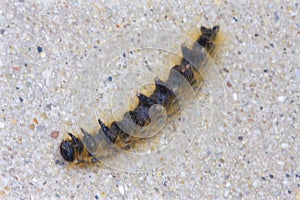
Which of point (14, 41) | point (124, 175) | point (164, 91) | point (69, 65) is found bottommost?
point (124, 175)

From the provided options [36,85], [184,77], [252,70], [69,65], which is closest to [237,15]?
[252,70]

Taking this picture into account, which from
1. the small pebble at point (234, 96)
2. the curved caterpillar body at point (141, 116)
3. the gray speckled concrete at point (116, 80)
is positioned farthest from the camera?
the small pebble at point (234, 96)

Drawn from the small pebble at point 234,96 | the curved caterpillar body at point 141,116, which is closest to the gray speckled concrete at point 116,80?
the small pebble at point 234,96

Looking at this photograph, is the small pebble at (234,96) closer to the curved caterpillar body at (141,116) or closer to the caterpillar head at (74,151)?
the curved caterpillar body at (141,116)

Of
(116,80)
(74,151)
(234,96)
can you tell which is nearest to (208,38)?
(234,96)

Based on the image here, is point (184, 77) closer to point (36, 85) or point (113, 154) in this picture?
point (113, 154)

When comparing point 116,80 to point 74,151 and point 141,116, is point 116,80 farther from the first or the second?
point 74,151

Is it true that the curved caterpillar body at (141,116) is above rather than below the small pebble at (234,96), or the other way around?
above
